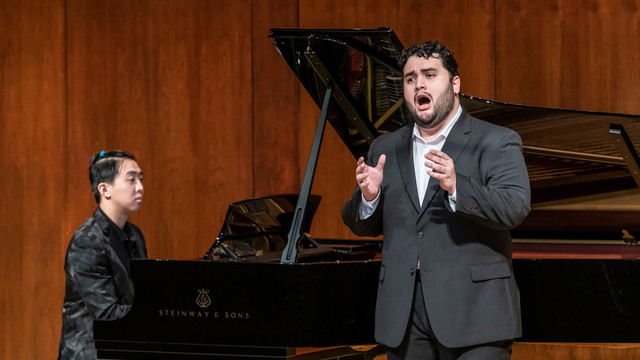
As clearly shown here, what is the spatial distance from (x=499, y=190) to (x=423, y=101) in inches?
12.5

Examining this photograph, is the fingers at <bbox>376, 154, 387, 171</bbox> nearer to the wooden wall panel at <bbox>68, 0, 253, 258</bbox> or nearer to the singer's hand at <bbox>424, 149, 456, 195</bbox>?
the singer's hand at <bbox>424, 149, 456, 195</bbox>

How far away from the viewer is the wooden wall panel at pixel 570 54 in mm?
4098

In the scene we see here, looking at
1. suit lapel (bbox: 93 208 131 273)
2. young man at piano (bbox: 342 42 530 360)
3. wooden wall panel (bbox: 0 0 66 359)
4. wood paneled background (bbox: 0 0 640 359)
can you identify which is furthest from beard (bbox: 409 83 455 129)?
wooden wall panel (bbox: 0 0 66 359)

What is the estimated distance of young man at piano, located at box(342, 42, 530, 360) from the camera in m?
1.82

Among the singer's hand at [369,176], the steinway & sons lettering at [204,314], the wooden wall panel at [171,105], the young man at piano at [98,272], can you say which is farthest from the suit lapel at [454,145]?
the wooden wall panel at [171,105]

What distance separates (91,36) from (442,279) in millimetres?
3361

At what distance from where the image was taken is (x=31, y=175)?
4.54 metres

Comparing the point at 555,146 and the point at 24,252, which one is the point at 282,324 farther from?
the point at 24,252

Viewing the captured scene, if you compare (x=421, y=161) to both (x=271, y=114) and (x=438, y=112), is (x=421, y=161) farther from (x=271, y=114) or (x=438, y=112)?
(x=271, y=114)

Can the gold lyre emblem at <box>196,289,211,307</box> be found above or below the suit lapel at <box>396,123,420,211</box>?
below

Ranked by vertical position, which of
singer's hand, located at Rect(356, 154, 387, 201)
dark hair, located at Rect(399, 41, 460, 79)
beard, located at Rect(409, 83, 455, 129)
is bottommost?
singer's hand, located at Rect(356, 154, 387, 201)

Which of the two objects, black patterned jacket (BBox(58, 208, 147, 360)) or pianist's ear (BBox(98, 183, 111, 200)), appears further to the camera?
pianist's ear (BBox(98, 183, 111, 200))

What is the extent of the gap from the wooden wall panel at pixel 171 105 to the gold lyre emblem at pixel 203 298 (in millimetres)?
2110

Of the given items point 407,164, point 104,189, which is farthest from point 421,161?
point 104,189
